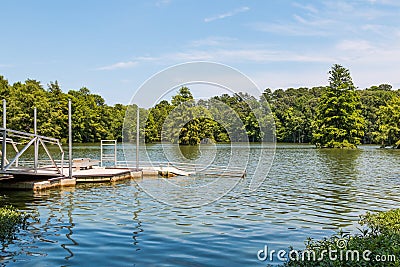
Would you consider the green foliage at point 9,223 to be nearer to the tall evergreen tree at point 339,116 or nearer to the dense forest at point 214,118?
the dense forest at point 214,118

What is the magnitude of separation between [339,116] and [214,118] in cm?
5273

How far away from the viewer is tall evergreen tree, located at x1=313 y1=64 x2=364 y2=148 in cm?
7475

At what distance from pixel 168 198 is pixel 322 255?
1194 centimetres

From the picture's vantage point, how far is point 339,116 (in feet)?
252

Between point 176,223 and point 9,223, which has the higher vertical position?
point 9,223

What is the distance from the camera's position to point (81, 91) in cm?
12369

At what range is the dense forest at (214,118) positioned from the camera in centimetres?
2952

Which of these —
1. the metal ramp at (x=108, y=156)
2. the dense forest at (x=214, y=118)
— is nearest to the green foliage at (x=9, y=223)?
the dense forest at (x=214, y=118)

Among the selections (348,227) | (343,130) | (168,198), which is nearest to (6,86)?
(343,130)

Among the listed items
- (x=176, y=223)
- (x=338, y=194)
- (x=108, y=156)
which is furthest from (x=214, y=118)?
(x=108, y=156)

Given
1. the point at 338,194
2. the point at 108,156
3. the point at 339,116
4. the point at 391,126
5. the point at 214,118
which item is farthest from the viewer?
the point at 339,116

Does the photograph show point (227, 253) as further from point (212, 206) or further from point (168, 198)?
point (168, 198)

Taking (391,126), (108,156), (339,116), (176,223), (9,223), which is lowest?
(176,223)

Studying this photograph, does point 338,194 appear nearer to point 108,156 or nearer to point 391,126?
point 108,156
